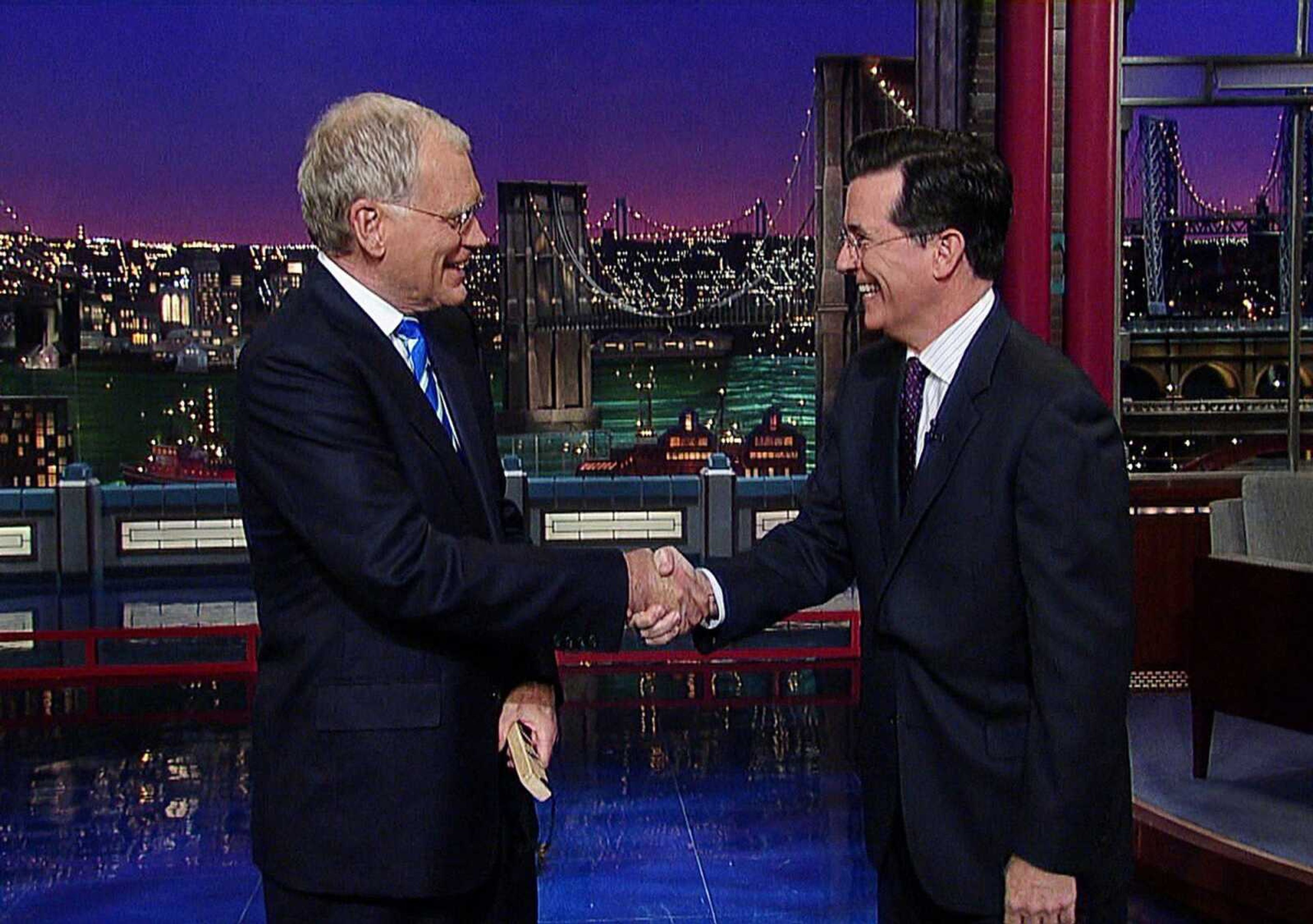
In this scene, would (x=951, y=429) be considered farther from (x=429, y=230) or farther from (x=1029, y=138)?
(x=1029, y=138)

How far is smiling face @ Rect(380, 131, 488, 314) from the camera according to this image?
1.62 m

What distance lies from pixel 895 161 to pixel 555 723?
822 millimetres

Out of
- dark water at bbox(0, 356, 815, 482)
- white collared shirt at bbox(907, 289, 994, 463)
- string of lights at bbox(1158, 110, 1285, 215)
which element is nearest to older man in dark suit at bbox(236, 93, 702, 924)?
white collared shirt at bbox(907, 289, 994, 463)

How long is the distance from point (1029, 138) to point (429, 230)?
3396 mm

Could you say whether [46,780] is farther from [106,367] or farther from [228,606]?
[106,367]

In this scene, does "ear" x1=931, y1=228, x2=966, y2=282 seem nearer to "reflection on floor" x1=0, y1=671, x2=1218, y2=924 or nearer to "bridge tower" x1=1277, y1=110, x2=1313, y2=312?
"reflection on floor" x1=0, y1=671, x2=1218, y2=924

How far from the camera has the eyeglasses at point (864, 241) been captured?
164 centimetres

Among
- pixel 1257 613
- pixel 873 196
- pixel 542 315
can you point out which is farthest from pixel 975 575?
pixel 542 315

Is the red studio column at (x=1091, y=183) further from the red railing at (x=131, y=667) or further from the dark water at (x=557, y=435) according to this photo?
the dark water at (x=557, y=435)

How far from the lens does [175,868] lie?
3.39m

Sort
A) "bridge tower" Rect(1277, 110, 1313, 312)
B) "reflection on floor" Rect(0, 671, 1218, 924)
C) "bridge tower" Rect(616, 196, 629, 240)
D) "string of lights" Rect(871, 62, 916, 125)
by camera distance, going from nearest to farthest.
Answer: "reflection on floor" Rect(0, 671, 1218, 924)
"bridge tower" Rect(1277, 110, 1313, 312)
"string of lights" Rect(871, 62, 916, 125)
"bridge tower" Rect(616, 196, 629, 240)

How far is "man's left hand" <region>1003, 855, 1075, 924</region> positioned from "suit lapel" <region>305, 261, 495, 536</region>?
773 mm

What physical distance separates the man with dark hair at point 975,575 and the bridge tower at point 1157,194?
3.74 meters

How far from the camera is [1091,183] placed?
468 centimetres
